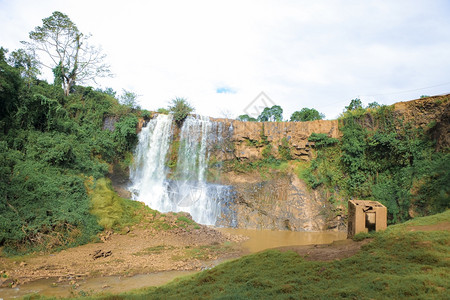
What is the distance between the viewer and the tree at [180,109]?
69.3 ft

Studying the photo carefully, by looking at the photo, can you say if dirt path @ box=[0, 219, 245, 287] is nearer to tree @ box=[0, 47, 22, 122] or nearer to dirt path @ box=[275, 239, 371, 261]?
dirt path @ box=[275, 239, 371, 261]

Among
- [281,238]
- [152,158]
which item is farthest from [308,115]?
[281,238]

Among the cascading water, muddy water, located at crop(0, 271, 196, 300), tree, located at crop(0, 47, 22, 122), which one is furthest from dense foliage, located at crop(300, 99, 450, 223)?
tree, located at crop(0, 47, 22, 122)

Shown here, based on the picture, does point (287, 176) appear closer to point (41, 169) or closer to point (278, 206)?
point (278, 206)

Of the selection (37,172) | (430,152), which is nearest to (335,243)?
(430,152)

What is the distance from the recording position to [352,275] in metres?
5.18

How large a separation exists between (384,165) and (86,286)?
15.4 metres

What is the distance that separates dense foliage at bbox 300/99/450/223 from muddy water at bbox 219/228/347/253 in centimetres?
280

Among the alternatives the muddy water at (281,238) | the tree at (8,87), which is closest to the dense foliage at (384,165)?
the muddy water at (281,238)

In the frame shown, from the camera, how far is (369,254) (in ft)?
19.7

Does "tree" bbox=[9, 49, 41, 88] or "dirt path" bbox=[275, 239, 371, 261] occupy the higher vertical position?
"tree" bbox=[9, 49, 41, 88]

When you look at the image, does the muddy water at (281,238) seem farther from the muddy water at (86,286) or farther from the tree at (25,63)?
the tree at (25,63)

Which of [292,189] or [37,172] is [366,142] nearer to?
[292,189]

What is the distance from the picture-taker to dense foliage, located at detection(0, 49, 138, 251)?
1048 centimetres
